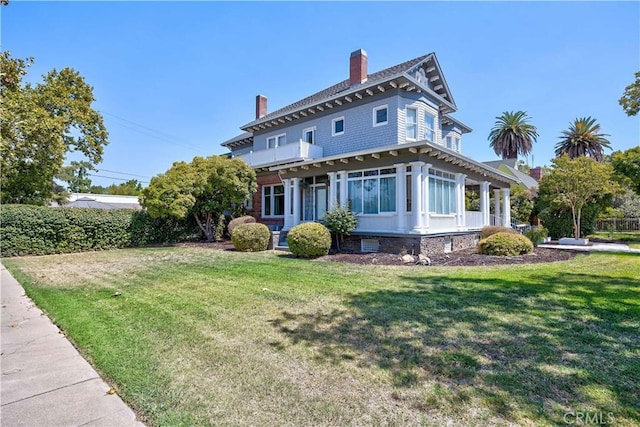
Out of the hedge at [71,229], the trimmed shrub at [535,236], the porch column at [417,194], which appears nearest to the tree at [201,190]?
the hedge at [71,229]

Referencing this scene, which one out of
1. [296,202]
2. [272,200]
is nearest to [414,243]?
[296,202]

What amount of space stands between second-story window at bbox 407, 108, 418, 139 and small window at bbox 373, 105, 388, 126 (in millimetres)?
1158

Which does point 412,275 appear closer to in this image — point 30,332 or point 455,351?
point 455,351

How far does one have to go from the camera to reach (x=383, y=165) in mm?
13523

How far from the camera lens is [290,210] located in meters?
17.9

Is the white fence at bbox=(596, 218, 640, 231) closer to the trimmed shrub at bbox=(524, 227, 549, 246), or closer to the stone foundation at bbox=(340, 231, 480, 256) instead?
the trimmed shrub at bbox=(524, 227, 549, 246)

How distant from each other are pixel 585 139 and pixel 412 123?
1366 inches

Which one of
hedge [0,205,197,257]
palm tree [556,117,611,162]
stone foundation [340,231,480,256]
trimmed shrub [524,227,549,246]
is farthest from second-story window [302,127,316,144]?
palm tree [556,117,611,162]

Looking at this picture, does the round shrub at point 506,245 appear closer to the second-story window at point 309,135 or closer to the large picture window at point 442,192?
the large picture window at point 442,192

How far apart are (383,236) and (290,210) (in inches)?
257

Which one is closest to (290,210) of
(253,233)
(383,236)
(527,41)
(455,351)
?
(253,233)

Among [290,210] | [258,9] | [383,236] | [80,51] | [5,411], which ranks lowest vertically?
[5,411]

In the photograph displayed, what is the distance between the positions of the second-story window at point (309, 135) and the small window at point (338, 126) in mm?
1604
